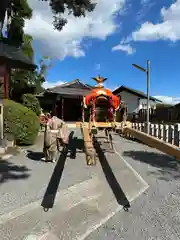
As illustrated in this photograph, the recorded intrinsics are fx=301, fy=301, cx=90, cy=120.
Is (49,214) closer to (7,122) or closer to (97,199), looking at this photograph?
(97,199)

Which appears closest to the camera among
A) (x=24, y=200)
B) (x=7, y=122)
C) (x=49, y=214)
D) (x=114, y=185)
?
(x=49, y=214)

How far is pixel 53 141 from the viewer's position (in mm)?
9500

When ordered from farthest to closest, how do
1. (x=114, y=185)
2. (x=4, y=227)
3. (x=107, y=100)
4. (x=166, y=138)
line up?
(x=166, y=138) → (x=107, y=100) → (x=114, y=185) → (x=4, y=227)

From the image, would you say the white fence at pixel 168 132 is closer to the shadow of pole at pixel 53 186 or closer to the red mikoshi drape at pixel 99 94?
the red mikoshi drape at pixel 99 94

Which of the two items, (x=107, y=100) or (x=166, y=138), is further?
(x=166, y=138)

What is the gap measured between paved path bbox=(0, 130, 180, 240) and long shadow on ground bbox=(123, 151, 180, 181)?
0.10 feet

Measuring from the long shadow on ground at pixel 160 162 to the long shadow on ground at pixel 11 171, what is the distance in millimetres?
3508

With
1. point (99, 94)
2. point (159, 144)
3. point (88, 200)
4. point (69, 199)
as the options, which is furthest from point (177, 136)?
point (69, 199)

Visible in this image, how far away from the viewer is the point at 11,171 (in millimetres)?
8039

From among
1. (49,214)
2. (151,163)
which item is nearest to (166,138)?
(151,163)

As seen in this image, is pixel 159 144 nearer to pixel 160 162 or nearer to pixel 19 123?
pixel 160 162

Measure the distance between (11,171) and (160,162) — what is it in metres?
4.90

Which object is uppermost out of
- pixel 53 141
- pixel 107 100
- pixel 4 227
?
pixel 107 100

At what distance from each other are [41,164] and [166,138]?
772 cm
